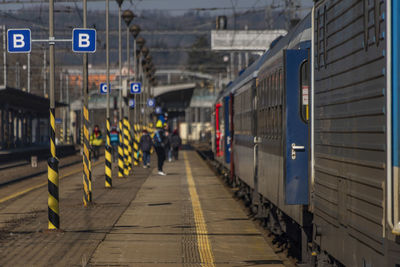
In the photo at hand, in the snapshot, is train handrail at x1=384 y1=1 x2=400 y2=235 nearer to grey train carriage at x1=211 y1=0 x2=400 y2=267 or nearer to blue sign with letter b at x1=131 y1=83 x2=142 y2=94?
grey train carriage at x1=211 y1=0 x2=400 y2=267

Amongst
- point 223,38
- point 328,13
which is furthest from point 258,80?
point 223,38

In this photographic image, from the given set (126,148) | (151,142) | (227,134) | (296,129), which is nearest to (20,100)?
(151,142)

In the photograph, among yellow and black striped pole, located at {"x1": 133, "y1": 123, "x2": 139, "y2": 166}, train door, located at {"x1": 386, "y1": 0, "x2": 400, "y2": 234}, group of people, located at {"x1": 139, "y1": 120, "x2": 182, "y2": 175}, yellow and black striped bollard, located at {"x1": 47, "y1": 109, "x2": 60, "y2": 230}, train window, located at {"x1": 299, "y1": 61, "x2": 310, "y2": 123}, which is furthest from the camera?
yellow and black striped pole, located at {"x1": 133, "y1": 123, "x2": 139, "y2": 166}

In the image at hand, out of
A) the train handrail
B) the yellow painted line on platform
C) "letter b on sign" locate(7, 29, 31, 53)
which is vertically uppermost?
"letter b on sign" locate(7, 29, 31, 53)

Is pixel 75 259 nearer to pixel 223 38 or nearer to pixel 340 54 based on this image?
pixel 340 54

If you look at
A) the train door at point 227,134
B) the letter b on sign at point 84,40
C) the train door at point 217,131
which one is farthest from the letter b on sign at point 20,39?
the train door at point 217,131

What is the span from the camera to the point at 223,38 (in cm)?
7050

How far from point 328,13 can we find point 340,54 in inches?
26.5

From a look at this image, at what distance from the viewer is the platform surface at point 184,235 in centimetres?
1184

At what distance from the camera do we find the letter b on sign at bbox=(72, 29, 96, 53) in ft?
55.3

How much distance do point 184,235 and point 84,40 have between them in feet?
15.3

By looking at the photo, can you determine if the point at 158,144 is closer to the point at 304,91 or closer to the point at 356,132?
the point at 304,91

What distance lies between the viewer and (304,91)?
11.0 m

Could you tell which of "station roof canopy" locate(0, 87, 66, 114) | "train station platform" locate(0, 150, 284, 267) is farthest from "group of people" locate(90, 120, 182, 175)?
"train station platform" locate(0, 150, 284, 267)
